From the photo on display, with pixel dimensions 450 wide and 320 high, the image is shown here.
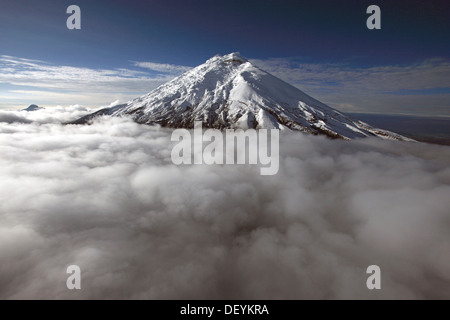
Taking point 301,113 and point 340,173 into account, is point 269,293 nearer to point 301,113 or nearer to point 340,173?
point 340,173

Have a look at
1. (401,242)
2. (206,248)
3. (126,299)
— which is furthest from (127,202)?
(401,242)

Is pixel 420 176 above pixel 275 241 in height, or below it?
above

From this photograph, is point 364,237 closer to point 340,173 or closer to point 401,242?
point 401,242

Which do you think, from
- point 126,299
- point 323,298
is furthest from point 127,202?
point 323,298

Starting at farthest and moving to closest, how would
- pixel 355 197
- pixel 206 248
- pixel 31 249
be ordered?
1. pixel 355 197
2. pixel 206 248
3. pixel 31 249

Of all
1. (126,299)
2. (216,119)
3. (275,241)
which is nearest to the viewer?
(126,299)

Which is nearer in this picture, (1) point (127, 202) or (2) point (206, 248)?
(2) point (206, 248)

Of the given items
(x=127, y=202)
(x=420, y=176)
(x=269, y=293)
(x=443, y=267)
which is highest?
(x=420, y=176)
